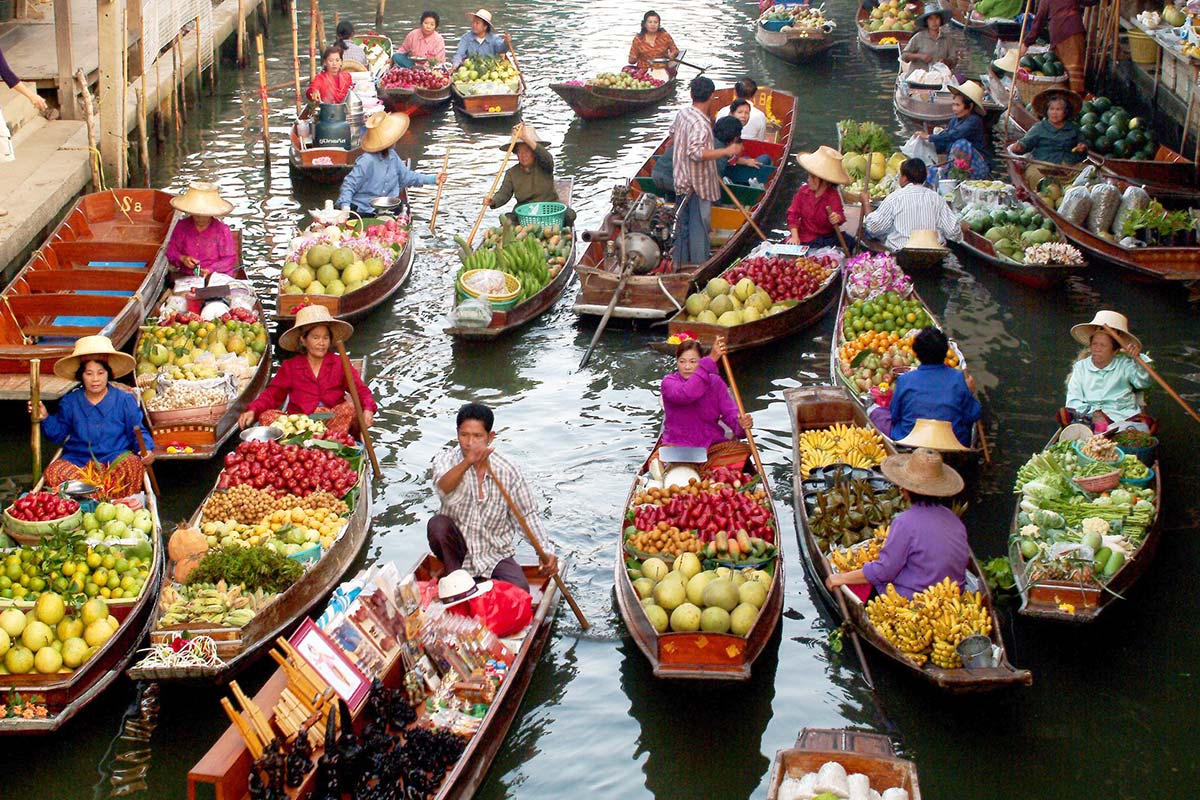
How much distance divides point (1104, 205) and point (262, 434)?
8.53 metres

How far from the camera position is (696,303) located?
35.9 ft

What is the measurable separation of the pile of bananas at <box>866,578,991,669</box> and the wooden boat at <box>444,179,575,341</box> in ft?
17.5

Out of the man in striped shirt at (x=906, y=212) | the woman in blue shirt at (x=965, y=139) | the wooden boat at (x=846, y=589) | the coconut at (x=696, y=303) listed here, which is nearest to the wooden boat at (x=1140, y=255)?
the man in striped shirt at (x=906, y=212)

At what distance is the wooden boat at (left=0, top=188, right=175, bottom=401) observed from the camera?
31.1ft

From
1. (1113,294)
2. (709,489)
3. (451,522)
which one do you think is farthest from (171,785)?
(1113,294)

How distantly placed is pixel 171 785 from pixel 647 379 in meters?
5.71

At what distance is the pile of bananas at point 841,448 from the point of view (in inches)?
342

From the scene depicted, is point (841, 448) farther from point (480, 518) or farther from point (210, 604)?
point (210, 604)

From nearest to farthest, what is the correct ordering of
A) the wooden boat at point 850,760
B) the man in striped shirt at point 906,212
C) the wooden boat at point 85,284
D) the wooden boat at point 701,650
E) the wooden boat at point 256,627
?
the wooden boat at point 850,760 < the wooden boat at point 256,627 < the wooden boat at point 701,650 < the wooden boat at point 85,284 < the man in striped shirt at point 906,212

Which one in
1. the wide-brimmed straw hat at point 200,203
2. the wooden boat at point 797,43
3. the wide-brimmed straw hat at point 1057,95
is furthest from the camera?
the wooden boat at point 797,43

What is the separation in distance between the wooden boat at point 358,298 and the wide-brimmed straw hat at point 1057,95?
299 inches

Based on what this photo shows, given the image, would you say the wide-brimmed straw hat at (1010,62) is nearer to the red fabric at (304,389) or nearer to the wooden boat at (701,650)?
the red fabric at (304,389)

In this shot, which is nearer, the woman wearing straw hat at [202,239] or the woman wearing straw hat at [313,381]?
the woman wearing straw hat at [313,381]

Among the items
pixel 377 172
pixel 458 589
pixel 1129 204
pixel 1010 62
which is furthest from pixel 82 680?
pixel 1010 62
